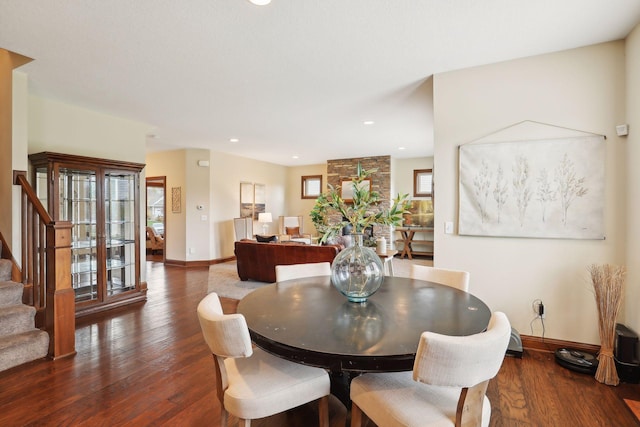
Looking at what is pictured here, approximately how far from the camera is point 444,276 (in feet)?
7.66

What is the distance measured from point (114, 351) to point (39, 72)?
9.28 ft

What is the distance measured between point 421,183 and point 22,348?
809 cm

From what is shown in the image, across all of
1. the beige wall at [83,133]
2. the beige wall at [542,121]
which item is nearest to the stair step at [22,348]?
the beige wall at [83,133]

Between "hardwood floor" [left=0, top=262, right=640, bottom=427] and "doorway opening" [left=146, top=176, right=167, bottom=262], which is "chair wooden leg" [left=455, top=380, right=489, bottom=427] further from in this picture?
"doorway opening" [left=146, top=176, right=167, bottom=262]

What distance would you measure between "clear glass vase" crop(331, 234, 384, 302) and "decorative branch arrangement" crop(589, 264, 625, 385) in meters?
1.89

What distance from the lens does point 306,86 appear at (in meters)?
3.42

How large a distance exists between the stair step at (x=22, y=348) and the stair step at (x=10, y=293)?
367mm

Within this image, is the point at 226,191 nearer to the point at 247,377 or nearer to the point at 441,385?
the point at 247,377

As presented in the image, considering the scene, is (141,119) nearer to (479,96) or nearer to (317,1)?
(317,1)

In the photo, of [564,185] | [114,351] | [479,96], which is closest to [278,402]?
[114,351]

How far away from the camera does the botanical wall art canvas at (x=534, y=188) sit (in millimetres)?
2592

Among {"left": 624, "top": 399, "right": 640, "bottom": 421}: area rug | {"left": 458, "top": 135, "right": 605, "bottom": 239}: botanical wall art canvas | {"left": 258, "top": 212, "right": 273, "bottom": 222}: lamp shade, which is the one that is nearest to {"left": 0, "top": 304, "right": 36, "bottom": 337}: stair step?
{"left": 458, "top": 135, "right": 605, "bottom": 239}: botanical wall art canvas

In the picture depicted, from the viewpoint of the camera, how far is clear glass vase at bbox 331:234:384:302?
1.75 metres

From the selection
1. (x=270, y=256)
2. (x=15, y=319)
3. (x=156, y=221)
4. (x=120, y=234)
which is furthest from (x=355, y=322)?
(x=156, y=221)
